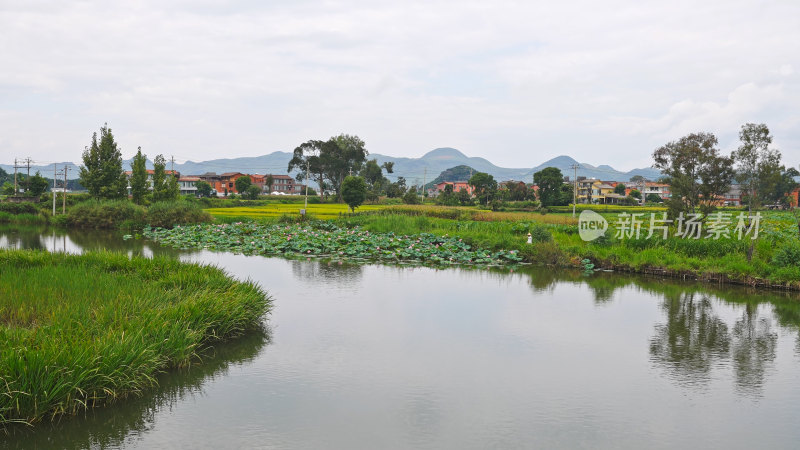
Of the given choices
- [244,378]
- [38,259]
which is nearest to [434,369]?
[244,378]

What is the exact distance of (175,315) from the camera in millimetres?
7809

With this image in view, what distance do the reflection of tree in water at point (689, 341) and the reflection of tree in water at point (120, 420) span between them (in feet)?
20.3

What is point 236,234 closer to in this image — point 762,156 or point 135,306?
point 135,306

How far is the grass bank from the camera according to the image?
5.54 metres

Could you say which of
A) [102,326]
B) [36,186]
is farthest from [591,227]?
[36,186]

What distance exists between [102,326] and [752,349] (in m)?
9.68

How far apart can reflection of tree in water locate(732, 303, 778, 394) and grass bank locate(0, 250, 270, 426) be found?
286 inches

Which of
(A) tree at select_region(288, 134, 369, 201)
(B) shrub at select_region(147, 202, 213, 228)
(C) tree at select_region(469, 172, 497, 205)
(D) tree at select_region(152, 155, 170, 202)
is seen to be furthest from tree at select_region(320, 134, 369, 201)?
(B) shrub at select_region(147, 202, 213, 228)

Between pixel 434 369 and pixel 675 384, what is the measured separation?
314cm

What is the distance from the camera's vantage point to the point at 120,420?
19.7 feet

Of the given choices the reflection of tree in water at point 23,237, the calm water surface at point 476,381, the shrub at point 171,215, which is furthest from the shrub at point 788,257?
the shrub at point 171,215

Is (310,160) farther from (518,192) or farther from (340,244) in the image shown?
(340,244)

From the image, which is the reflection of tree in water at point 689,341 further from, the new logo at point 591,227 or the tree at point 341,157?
the tree at point 341,157

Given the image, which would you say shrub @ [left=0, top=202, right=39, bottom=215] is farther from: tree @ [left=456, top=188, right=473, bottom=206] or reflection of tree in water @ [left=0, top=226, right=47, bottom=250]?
tree @ [left=456, top=188, right=473, bottom=206]
